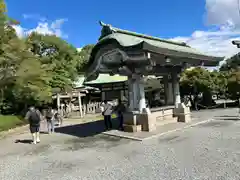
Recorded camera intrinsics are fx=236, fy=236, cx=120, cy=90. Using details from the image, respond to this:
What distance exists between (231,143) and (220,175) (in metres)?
2.86

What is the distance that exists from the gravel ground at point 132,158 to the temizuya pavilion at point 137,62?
1.61m

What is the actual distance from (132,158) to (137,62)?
4664 mm

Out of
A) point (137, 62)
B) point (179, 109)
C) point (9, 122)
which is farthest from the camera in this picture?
point (9, 122)

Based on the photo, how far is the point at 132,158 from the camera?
676cm

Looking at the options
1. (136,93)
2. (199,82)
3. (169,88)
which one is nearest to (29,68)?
(136,93)

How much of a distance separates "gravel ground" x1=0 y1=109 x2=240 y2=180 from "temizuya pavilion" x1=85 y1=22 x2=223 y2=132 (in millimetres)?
1610

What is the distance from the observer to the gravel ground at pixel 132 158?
215 inches

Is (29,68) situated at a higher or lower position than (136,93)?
higher

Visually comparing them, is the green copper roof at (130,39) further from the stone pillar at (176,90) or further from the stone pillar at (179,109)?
the stone pillar at (179,109)

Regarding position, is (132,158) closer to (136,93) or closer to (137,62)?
(136,93)

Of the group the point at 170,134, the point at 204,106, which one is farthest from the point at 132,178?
the point at 204,106

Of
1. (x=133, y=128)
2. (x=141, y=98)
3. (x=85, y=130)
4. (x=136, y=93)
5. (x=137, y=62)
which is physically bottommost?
(x=85, y=130)

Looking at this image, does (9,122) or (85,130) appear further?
(9,122)

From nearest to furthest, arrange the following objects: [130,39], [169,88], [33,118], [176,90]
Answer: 1. [33,118]
2. [130,39]
3. [176,90]
4. [169,88]
